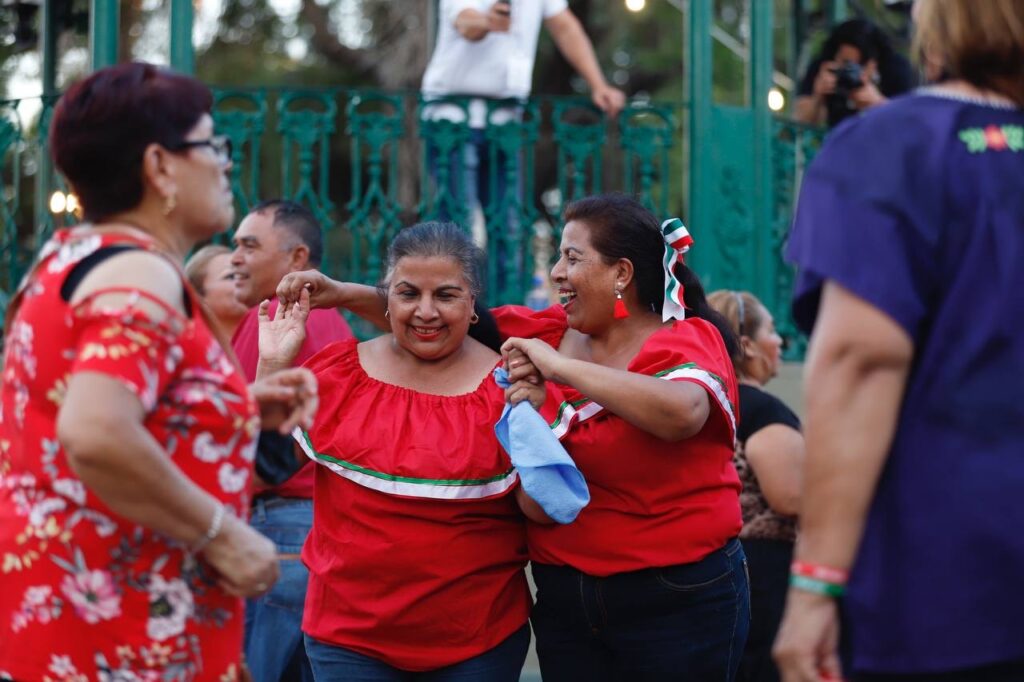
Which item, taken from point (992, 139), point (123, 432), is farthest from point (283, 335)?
point (992, 139)

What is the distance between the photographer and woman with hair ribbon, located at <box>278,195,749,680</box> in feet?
12.3

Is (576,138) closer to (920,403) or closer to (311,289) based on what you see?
(311,289)

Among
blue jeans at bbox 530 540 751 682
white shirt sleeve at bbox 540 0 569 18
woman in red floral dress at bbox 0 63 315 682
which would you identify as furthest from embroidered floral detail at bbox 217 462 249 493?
white shirt sleeve at bbox 540 0 569 18

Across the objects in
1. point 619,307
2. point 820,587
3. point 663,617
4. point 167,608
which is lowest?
point 663,617

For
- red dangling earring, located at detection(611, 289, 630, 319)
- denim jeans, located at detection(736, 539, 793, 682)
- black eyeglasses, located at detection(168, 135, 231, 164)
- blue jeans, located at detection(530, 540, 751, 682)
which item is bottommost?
denim jeans, located at detection(736, 539, 793, 682)

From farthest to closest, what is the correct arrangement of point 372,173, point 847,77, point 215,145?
point 847,77
point 372,173
point 215,145

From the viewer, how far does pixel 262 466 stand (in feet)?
12.0

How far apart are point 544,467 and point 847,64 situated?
473 cm

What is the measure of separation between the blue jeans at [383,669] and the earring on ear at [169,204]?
5.67ft

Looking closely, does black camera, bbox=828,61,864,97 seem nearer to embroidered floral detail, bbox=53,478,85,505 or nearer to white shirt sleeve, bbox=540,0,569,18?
white shirt sleeve, bbox=540,0,569,18

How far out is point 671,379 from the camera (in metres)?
3.73

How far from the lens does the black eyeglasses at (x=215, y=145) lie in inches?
100

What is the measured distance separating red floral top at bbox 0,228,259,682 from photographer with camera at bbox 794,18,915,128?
5858mm

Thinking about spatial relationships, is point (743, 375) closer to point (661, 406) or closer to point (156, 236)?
point (661, 406)
